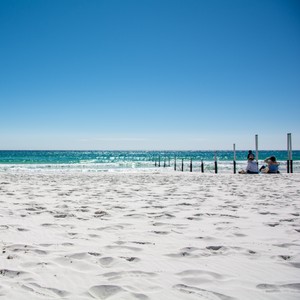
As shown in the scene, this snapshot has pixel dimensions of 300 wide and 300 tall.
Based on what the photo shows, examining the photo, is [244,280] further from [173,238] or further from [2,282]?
[2,282]

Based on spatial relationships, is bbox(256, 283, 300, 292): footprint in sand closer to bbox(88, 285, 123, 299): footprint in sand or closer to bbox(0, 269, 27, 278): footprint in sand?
bbox(88, 285, 123, 299): footprint in sand

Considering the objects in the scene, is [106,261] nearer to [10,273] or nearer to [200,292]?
[10,273]

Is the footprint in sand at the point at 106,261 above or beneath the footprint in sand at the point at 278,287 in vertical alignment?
above

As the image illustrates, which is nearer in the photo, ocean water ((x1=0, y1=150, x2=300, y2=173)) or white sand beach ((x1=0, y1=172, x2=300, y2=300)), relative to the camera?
white sand beach ((x1=0, y1=172, x2=300, y2=300))

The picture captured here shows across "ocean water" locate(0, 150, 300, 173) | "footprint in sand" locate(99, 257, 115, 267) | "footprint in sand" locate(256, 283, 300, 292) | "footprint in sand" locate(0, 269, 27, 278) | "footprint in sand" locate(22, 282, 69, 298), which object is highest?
"footprint in sand" locate(0, 269, 27, 278)

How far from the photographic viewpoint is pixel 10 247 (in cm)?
398

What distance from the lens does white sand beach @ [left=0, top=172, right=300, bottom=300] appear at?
2791 millimetres

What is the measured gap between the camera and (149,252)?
3.86 meters

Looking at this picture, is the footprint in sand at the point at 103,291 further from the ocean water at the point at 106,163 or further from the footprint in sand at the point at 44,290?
the ocean water at the point at 106,163

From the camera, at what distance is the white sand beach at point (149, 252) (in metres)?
2.79

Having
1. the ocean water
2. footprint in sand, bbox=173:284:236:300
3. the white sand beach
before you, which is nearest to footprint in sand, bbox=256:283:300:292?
the white sand beach

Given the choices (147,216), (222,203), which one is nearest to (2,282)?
(147,216)

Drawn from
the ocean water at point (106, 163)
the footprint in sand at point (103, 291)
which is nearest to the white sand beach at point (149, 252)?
the footprint in sand at point (103, 291)

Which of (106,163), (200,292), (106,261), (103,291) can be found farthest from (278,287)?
(106,163)
